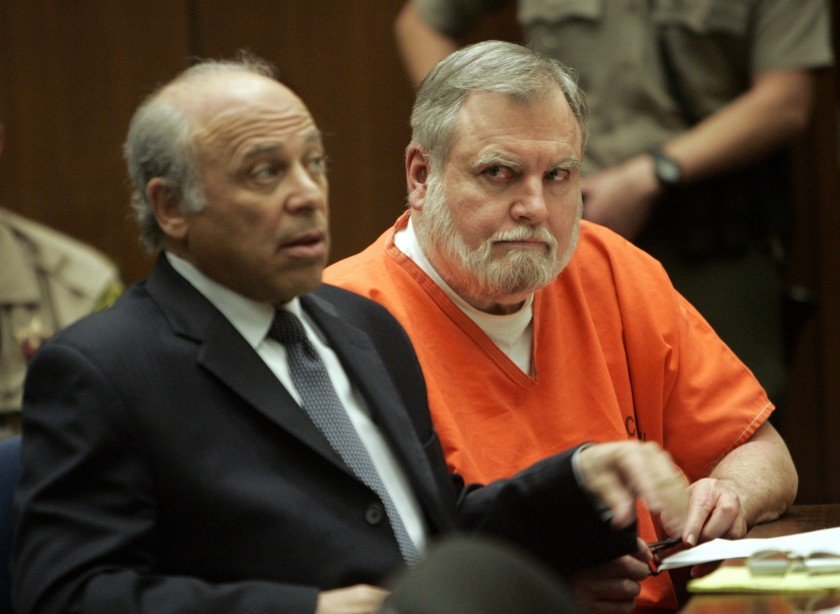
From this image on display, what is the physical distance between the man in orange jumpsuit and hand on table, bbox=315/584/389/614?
2.14 feet

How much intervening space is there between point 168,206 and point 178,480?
37 cm

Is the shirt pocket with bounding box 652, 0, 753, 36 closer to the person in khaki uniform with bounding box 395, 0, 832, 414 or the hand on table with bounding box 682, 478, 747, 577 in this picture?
the person in khaki uniform with bounding box 395, 0, 832, 414

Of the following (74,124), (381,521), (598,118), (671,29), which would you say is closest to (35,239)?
(74,124)

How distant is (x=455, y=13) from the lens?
3762 millimetres

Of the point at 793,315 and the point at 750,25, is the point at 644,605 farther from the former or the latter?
the point at 750,25

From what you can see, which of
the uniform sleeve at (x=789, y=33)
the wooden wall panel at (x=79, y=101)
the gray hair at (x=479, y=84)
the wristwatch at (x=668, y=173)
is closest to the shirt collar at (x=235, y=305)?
the gray hair at (x=479, y=84)

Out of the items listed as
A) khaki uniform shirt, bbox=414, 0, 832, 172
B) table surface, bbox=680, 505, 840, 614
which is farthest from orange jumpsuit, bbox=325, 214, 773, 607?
khaki uniform shirt, bbox=414, 0, 832, 172

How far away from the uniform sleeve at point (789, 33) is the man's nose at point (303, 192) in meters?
2.07

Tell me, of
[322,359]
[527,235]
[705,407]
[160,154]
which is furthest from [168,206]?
[705,407]

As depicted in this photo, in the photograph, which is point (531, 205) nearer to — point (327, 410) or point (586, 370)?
point (586, 370)

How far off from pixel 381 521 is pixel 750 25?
2.26m

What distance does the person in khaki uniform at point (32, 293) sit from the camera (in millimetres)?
3756

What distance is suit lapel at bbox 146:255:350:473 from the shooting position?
5.58 feet

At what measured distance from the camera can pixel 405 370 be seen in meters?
2.05
